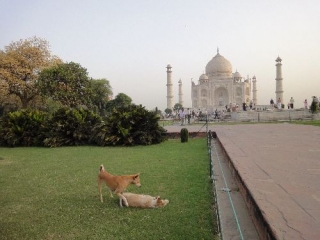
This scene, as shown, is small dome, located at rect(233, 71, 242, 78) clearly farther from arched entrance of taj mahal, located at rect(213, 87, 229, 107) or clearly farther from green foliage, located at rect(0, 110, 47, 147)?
green foliage, located at rect(0, 110, 47, 147)

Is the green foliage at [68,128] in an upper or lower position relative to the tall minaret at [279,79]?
lower

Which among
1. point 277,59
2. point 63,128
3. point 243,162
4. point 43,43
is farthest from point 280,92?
point 243,162

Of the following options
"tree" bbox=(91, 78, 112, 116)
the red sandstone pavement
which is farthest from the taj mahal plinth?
the red sandstone pavement

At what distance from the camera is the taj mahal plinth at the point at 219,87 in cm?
6147

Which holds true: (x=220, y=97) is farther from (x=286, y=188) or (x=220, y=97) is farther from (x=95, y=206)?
(x=95, y=206)

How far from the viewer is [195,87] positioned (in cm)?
6469

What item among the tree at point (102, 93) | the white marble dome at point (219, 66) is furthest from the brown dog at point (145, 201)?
the white marble dome at point (219, 66)

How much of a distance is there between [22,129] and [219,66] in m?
55.0

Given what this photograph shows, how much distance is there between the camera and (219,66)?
63.1 meters

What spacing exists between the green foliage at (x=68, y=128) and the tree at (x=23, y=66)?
52.6ft

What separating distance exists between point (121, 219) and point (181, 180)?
6.27 ft

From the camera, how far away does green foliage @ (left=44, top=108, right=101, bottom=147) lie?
11.9 m

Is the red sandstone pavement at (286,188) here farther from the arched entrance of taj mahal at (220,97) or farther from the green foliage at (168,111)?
the arched entrance of taj mahal at (220,97)

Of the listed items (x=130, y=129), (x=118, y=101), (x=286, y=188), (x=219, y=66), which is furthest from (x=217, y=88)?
(x=286, y=188)
